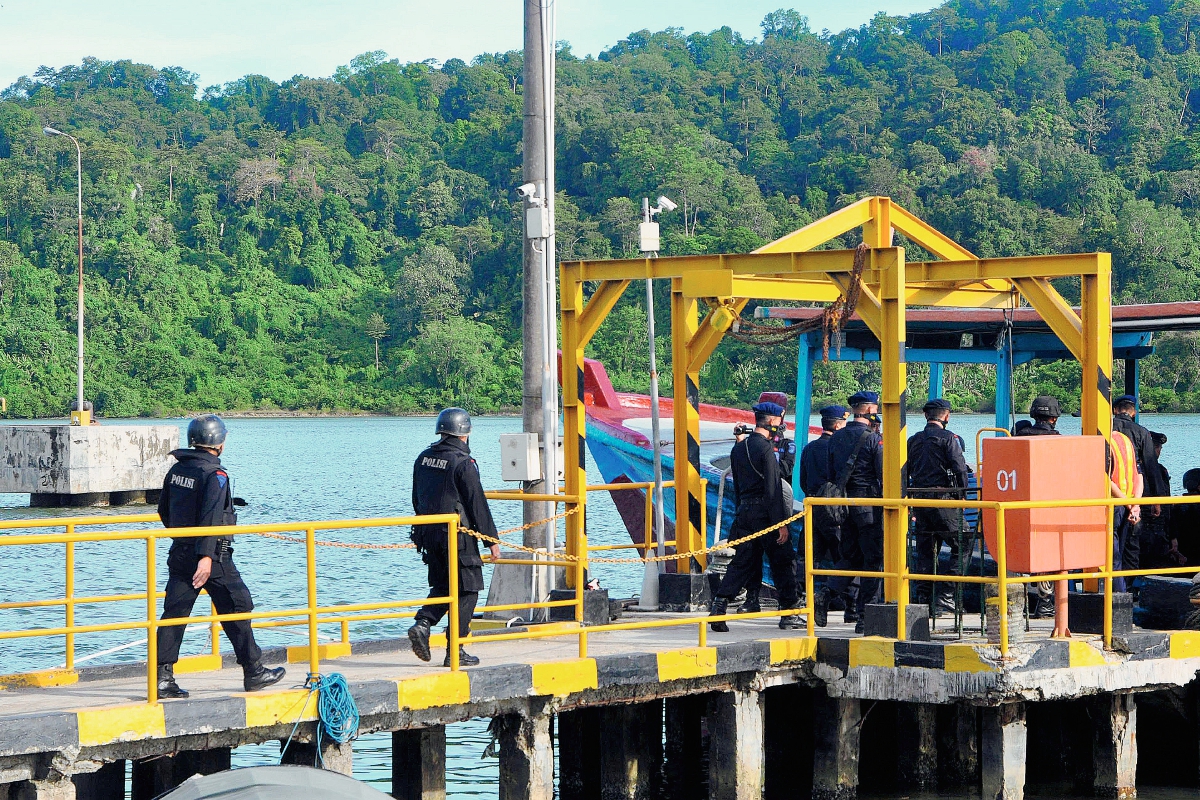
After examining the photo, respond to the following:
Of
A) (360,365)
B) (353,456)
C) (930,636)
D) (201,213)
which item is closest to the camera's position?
(930,636)

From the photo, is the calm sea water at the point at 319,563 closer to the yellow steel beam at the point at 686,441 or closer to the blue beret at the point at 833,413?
the yellow steel beam at the point at 686,441

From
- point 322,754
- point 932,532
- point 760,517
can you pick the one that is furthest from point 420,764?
point 932,532

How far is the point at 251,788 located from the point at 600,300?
6.74 metres

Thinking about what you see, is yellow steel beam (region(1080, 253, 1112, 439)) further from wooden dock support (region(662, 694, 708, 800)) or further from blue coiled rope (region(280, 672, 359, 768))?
blue coiled rope (region(280, 672, 359, 768))

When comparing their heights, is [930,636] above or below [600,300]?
below

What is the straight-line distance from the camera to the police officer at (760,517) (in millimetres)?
12273

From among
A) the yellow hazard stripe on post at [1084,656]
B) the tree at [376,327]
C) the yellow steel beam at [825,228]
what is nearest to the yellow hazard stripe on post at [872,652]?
the yellow hazard stripe on post at [1084,656]

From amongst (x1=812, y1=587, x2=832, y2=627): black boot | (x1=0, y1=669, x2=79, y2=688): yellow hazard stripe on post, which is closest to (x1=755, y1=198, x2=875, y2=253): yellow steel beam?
(x1=812, y1=587, x2=832, y2=627): black boot

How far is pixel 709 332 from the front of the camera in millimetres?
13453

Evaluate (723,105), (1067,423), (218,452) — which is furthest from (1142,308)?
(723,105)

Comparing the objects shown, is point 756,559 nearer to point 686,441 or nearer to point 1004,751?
point 686,441

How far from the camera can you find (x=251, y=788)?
7293mm

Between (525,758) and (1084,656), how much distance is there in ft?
12.8

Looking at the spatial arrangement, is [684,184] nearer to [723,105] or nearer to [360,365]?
[360,365]
